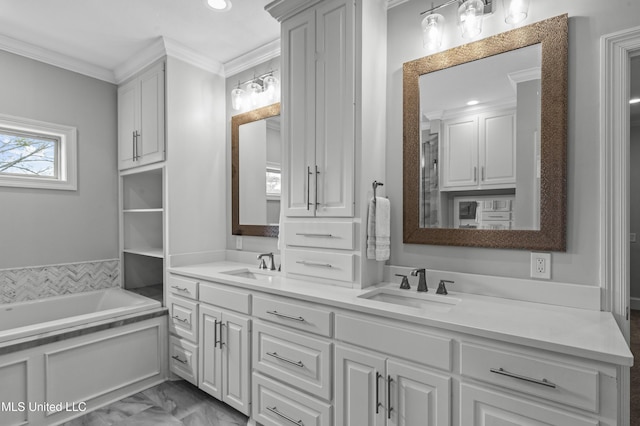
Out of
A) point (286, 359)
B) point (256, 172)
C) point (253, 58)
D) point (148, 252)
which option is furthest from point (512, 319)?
point (148, 252)

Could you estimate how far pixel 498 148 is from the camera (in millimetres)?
1769

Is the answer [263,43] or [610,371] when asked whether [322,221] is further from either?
[263,43]

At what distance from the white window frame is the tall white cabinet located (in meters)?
2.08

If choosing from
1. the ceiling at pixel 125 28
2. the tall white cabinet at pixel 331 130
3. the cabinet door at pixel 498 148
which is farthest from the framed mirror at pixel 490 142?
the ceiling at pixel 125 28

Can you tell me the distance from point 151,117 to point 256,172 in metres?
1.00

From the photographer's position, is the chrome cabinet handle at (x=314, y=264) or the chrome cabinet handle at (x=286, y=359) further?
the chrome cabinet handle at (x=314, y=264)

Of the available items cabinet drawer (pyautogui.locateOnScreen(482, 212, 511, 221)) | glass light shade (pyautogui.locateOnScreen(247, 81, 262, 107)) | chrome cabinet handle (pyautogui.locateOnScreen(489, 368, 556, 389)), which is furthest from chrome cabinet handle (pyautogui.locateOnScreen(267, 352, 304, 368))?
glass light shade (pyautogui.locateOnScreen(247, 81, 262, 107))

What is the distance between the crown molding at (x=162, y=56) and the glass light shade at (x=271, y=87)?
0.62 m

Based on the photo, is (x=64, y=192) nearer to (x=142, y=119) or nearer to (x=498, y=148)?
(x=142, y=119)

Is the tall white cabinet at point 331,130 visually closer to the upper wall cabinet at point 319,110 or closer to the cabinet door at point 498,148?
the upper wall cabinet at point 319,110

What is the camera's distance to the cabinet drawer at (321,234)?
6.53ft

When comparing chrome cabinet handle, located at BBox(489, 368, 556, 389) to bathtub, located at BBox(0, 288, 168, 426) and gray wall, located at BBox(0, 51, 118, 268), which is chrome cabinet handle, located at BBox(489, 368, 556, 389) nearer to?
bathtub, located at BBox(0, 288, 168, 426)

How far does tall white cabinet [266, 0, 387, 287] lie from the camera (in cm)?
195

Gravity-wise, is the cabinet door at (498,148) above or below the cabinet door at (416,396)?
above
